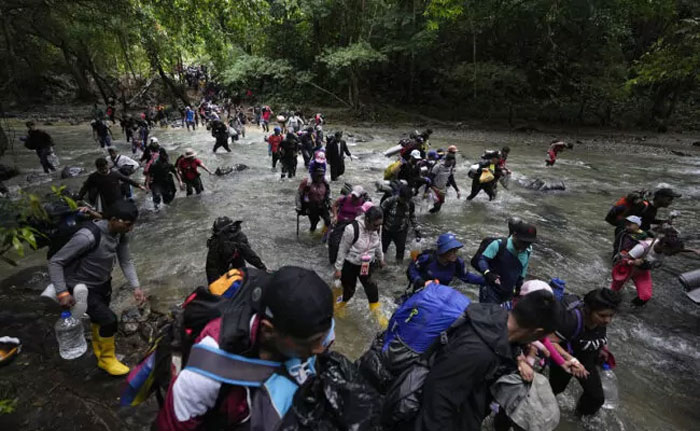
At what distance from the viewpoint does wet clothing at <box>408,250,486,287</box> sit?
4125 millimetres

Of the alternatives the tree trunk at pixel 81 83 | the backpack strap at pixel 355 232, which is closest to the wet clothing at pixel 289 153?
the backpack strap at pixel 355 232

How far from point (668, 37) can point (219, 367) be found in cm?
1678

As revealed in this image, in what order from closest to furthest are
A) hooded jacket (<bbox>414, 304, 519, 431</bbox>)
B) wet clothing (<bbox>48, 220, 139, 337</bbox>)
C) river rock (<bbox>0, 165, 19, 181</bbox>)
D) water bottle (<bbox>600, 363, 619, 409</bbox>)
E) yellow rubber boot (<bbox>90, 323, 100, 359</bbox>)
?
hooded jacket (<bbox>414, 304, 519, 431</bbox>)
wet clothing (<bbox>48, 220, 139, 337</bbox>)
yellow rubber boot (<bbox>90, 323, 100, 359</bbox>)
water bottle (<bbox>600, 363, 619, 409</bbox>)
river rock (<bbox>0, 165, 19, 181</bbox>)

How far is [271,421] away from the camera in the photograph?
1.39m

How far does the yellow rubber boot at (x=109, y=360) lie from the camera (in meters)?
3.60

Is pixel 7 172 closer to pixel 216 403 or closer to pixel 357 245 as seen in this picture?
pixel 357 245

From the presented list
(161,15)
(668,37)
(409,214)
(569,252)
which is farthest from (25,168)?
(668,37)

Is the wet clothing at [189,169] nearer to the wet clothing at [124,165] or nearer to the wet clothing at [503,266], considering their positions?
the wet clothing at [124,165]

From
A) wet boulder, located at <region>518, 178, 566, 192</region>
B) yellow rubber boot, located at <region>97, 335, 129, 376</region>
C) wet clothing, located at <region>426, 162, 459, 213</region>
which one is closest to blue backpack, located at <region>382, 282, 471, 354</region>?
yellow rubber boot, located at <region>97, 335, 129, 376</region>

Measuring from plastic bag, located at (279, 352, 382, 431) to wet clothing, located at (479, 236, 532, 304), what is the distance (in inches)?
110

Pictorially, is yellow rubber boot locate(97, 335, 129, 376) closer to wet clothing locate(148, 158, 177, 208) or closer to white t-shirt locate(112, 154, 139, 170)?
white t-shirt locate(112, 154, 139, 170)

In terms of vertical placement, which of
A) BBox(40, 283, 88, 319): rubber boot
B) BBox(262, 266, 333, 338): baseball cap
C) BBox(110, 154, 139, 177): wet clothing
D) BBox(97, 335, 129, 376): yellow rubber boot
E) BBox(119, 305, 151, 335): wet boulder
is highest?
BBox(262, 266, 333, 338): baseball cap

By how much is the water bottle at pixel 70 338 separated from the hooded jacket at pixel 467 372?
3497 mm

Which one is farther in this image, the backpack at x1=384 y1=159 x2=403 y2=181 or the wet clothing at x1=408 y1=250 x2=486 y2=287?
the backpack at x1=384 y1=159 x2=403 y2=181
